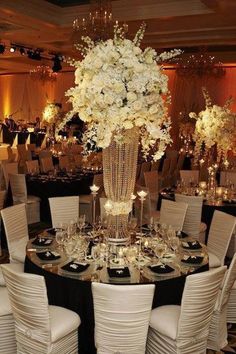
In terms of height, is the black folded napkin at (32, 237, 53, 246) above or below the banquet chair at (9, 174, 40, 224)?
above

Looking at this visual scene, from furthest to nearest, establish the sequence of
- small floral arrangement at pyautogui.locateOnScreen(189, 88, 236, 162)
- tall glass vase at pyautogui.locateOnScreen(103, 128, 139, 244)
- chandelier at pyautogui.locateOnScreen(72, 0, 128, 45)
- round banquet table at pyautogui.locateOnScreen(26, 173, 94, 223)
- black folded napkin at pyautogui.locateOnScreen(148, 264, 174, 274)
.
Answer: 1. round banquet table at pyautogui.locateOnScreen(26, 173, 94, 223)
2. chandelier at pyautogui.locateOnScreen(72, 0, 128, 45)
3. small floral arrangement at pyautogui.locateOnScreen(189, 88, 236, 162)
4. tall glass vase at pyautogui.locateOnScreen(103, 128, 139, 244)
5. black folded napkin at pyautogui.locateOnScreen(148, 264, 174, 274)

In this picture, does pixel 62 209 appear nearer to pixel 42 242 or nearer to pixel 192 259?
pixel 42 242

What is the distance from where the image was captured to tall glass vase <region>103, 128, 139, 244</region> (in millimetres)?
3752

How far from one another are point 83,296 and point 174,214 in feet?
7.03

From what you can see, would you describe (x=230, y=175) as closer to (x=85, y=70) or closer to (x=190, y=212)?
(x=190, y=212)

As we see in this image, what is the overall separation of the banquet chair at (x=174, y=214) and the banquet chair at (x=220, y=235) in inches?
16.2

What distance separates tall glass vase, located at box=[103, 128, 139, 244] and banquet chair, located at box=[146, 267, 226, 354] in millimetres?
818

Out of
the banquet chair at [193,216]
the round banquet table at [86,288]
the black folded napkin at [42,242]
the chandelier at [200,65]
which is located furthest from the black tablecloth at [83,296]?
the chandelier at [200,65]

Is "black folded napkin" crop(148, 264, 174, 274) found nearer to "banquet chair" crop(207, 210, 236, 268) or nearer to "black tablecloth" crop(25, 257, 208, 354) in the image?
"black tablecloth" crop(25, 257, 208, 354)

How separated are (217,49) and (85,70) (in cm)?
1023

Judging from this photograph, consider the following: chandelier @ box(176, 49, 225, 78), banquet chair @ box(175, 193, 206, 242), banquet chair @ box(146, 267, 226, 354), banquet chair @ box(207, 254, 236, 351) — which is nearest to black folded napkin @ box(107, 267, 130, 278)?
banquet chair @ box(146, 267, 226, 354)

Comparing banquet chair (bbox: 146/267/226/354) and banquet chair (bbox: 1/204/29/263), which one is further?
banquet chair (bbox: 1/204/29/263)

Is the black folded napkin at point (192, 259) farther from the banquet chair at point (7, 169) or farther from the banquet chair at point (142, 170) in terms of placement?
the banquet chair at point (142, 170)

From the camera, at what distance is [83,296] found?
3.36m
